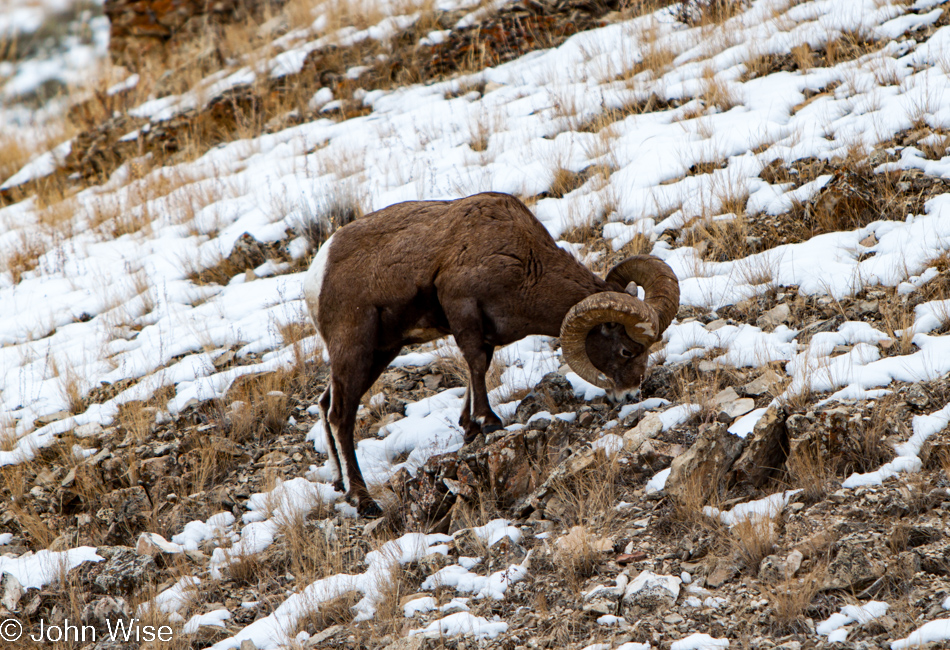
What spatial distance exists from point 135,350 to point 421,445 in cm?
387

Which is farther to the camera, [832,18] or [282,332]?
[832,18]

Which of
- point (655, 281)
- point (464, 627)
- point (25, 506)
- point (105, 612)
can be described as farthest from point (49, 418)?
point (655, 281)

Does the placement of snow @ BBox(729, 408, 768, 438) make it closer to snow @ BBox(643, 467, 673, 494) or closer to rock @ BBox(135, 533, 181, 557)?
snow @ BBox(643, 467, 673, 494)

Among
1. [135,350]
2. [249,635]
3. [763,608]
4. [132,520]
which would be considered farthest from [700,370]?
[135,350]

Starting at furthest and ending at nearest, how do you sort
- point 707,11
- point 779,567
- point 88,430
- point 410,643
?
point 707,11 → point 88,430 → point 410,643 → point 779,567

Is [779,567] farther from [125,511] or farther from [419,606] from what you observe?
[125,511]

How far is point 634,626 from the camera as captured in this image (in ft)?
13.6

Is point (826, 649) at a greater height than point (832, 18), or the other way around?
point (832, 18)

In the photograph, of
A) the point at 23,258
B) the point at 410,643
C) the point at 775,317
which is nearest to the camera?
the point at 410,643

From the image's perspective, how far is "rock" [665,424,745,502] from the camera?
16.4 feet

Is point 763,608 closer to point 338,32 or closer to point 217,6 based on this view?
point 338,32

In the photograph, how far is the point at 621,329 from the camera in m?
6.12

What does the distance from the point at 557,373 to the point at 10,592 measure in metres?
4.17

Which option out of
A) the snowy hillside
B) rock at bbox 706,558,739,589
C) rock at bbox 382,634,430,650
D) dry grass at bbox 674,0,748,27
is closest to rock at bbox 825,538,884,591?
A: the snowy hillside
